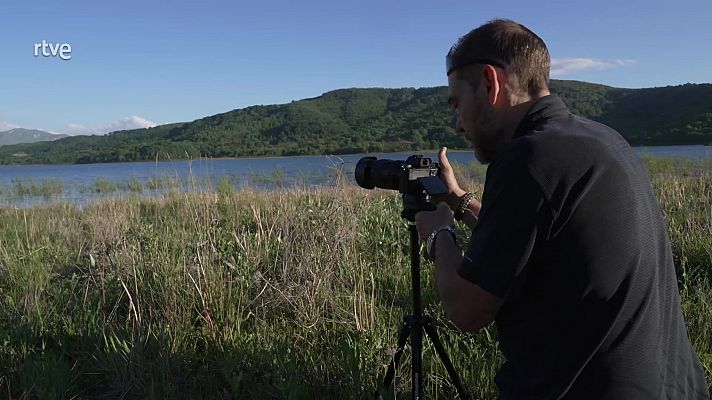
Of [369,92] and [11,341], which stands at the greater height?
[369,92]

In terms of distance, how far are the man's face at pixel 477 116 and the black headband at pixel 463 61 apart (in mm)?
27

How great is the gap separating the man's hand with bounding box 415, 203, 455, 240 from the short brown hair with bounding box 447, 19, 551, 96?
42 cm

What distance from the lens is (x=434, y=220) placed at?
1.64 m

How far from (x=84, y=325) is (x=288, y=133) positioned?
8927 centimetres

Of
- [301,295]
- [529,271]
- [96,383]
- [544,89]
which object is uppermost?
[544,89]

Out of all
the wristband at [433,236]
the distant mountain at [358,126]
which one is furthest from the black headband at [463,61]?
the distant mountain at [358,126]

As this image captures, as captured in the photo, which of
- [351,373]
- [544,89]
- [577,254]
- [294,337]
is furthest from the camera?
[294,337]

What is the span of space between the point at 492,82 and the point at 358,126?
94529 mm

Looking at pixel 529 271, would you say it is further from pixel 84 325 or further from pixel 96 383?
pixel 84 325

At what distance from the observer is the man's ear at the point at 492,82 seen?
1.39m

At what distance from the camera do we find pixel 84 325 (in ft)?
10.1

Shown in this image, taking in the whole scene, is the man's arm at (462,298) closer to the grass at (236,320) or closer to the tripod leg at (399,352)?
the tripod leg at (399,352)

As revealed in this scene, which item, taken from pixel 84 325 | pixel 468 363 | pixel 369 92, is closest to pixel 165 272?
pixel 84 325

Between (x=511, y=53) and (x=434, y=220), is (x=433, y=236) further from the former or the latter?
(x=511, y=53)
